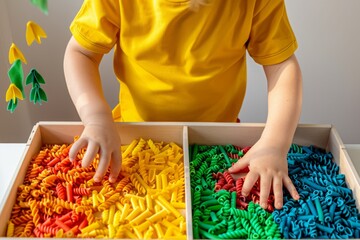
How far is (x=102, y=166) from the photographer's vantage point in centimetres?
60

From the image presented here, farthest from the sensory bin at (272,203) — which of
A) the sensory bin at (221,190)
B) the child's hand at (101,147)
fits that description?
the child's hand at (101,147)

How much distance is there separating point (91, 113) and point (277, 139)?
256mm

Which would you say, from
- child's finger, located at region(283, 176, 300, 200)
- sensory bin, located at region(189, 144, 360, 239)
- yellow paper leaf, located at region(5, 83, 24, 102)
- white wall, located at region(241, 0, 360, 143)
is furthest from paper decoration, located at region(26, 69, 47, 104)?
white wall, located at region(241, 0, 360, 143)

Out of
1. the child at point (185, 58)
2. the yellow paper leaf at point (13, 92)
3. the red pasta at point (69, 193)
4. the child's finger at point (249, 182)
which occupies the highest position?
the child at point (185, 58)

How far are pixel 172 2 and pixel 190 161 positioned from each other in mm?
223

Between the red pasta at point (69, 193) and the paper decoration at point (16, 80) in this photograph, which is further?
the red pasta at point (69, 193)

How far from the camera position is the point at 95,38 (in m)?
0.70

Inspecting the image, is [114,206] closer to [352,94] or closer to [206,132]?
→ [206,132]

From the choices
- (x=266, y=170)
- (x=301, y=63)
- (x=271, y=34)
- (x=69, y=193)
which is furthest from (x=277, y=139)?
(x=301, y=63)

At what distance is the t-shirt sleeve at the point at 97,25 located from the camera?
0.68 metres

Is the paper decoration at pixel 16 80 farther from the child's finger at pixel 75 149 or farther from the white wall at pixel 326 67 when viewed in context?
the white wall at pixel 326 67

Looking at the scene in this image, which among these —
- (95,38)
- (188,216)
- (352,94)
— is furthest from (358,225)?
(352,94)

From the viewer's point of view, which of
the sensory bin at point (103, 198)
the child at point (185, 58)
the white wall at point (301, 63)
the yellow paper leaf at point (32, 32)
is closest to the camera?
the yellow paper leaf at point (32, 32)

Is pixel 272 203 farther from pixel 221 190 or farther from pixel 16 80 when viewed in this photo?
pixel 16 80
